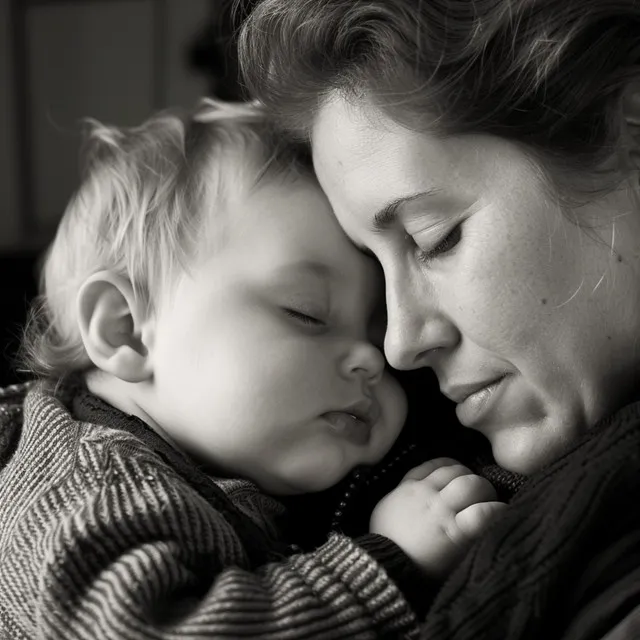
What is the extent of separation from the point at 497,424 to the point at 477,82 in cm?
40

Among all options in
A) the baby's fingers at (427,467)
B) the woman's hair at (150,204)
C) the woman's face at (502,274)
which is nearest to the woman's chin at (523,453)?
the woman's face at (502,274)

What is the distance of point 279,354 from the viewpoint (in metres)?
1.14

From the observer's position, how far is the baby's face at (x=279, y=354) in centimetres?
114

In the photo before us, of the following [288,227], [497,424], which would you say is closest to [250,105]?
[288,227]

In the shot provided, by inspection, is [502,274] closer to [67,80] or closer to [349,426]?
[349,426]

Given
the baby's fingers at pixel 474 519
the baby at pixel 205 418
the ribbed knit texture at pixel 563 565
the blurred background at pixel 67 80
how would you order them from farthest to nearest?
1. the blurred background at pixel 67 80
2. the baby's fingers at pixel 474 519
3. the baby at pixel 205 418
4. the ribbed knit texture at pixel 563 565

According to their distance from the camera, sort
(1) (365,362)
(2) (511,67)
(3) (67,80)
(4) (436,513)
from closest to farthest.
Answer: (2) (511,67) → (4) (436,513) → (1) (365,362) → (3) (67,80)

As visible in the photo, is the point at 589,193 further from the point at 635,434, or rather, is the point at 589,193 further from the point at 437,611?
the point at 437,611

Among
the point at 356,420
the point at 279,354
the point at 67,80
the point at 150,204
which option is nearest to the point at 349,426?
the point at 356,420

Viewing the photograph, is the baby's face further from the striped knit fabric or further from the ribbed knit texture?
the ribbed knit texture

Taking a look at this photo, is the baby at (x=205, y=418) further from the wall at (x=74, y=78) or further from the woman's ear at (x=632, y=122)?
the wall at (x=74, y=78)

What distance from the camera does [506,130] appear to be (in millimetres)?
961

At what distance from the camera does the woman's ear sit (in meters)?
0.98

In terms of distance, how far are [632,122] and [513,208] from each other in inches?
6.5
